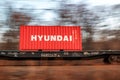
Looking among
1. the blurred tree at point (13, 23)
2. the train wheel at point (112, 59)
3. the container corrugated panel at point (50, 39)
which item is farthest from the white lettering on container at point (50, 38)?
the blurred tree at point (13, 23)

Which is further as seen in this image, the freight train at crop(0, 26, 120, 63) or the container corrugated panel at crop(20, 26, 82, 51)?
the container corrugated panel at crop(20, 26, 82, 51)

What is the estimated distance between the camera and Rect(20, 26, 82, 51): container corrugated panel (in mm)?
19438

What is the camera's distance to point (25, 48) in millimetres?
19391

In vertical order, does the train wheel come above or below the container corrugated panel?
below

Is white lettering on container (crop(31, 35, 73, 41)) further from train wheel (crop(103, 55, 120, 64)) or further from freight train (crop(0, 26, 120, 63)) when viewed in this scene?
train wheel (crop(103, 55, 120, 64))

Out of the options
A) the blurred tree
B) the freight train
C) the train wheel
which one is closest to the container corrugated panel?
the freight train

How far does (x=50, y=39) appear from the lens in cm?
Result: 1964

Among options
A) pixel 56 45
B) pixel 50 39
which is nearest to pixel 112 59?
pixel 56 45

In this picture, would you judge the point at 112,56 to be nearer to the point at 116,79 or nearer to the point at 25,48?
the point at 25,48

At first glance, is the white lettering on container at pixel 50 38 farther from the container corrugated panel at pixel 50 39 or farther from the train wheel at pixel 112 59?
the train wheel at pixel 112 59

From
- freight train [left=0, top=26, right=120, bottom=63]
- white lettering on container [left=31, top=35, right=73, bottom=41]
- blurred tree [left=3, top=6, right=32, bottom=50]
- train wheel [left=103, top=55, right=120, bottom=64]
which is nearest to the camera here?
freight train [left=0, top=26, right=120, bottom=63]

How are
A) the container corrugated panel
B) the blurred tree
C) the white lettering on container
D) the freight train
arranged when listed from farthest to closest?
the blurred tree, the white lettering on container, the container corrugated panel, the freight train

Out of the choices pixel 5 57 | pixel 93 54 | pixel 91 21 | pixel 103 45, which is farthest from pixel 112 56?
pixel 91 21

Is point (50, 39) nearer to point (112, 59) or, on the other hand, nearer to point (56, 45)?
point (56, 45)
